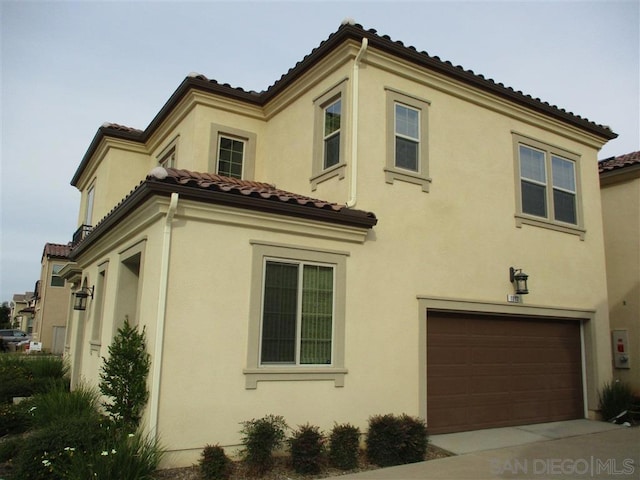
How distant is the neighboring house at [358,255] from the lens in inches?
304

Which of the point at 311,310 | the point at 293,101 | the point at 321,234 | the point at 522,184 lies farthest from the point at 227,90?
the point at 522,184

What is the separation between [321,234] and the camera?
8.78 metres

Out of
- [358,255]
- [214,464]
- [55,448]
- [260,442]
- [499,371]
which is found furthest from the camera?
[499,371]

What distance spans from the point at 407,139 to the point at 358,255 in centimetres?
254

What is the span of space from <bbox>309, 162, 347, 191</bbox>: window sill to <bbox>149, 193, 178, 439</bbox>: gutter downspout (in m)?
3.20

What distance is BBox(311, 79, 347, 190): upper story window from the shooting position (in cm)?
978

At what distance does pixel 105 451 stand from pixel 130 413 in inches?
42.1

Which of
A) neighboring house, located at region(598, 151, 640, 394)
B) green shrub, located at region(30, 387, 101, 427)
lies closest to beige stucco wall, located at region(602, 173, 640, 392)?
neighboring house, located at region(598, 151, 640, 394)

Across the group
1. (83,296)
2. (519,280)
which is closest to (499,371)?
(519,280)

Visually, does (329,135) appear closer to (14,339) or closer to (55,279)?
(55,279)

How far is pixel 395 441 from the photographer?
8070 mm

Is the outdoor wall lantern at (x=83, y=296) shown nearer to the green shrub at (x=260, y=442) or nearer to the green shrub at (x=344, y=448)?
the green shrub at (x=260, y=442)

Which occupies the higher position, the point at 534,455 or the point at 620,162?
the point at 620,162

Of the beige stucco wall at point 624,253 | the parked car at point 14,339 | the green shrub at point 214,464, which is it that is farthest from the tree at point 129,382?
the parked car at point 14,339
